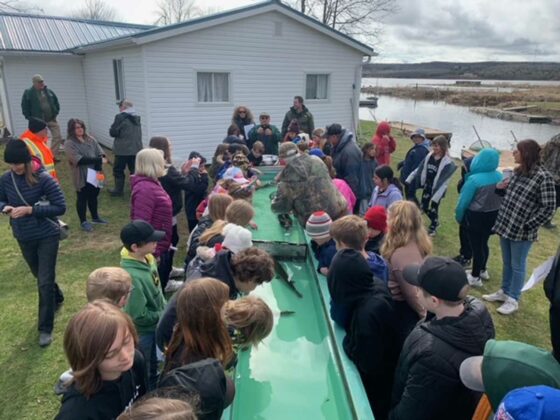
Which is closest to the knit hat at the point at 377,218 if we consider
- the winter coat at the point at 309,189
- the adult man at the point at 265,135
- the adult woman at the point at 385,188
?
the winter coat at the point at 309,189

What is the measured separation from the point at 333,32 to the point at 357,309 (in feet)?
40.4

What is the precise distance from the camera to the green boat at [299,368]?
7.84 ft

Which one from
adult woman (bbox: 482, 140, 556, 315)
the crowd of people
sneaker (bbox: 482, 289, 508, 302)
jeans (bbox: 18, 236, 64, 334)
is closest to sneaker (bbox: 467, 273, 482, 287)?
the crowd of people

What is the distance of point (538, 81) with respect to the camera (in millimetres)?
135375

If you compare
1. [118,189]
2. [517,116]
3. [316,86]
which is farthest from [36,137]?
[517,116]

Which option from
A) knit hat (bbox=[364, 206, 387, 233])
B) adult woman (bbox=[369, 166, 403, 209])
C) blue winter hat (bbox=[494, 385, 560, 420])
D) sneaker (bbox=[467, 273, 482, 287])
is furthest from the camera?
sneaker (bbox=[467, 273, 482, 287])

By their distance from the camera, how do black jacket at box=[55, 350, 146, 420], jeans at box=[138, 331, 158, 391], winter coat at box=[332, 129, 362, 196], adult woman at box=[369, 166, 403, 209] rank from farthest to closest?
1. winter coat at box=[332, 129, 362, 196]
2. adult woman at box=[369, 166, 403, 209]
3. jeans at box=[138, 331, 158, 391]
4. black jacket at box=[55, 350, 146, 420]

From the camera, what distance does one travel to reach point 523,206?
431 cm

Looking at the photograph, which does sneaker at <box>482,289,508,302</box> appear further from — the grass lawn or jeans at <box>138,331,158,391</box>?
jeans at <box>138,331,158,391</box>

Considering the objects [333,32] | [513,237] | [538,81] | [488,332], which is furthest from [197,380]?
[538,81]

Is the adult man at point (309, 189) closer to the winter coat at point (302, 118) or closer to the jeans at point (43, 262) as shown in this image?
the jeans at point (43, 262)

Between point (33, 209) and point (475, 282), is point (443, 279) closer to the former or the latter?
point (33, 209)

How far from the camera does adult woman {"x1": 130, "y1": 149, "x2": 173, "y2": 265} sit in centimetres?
405

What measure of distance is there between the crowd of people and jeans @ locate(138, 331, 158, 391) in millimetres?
15
